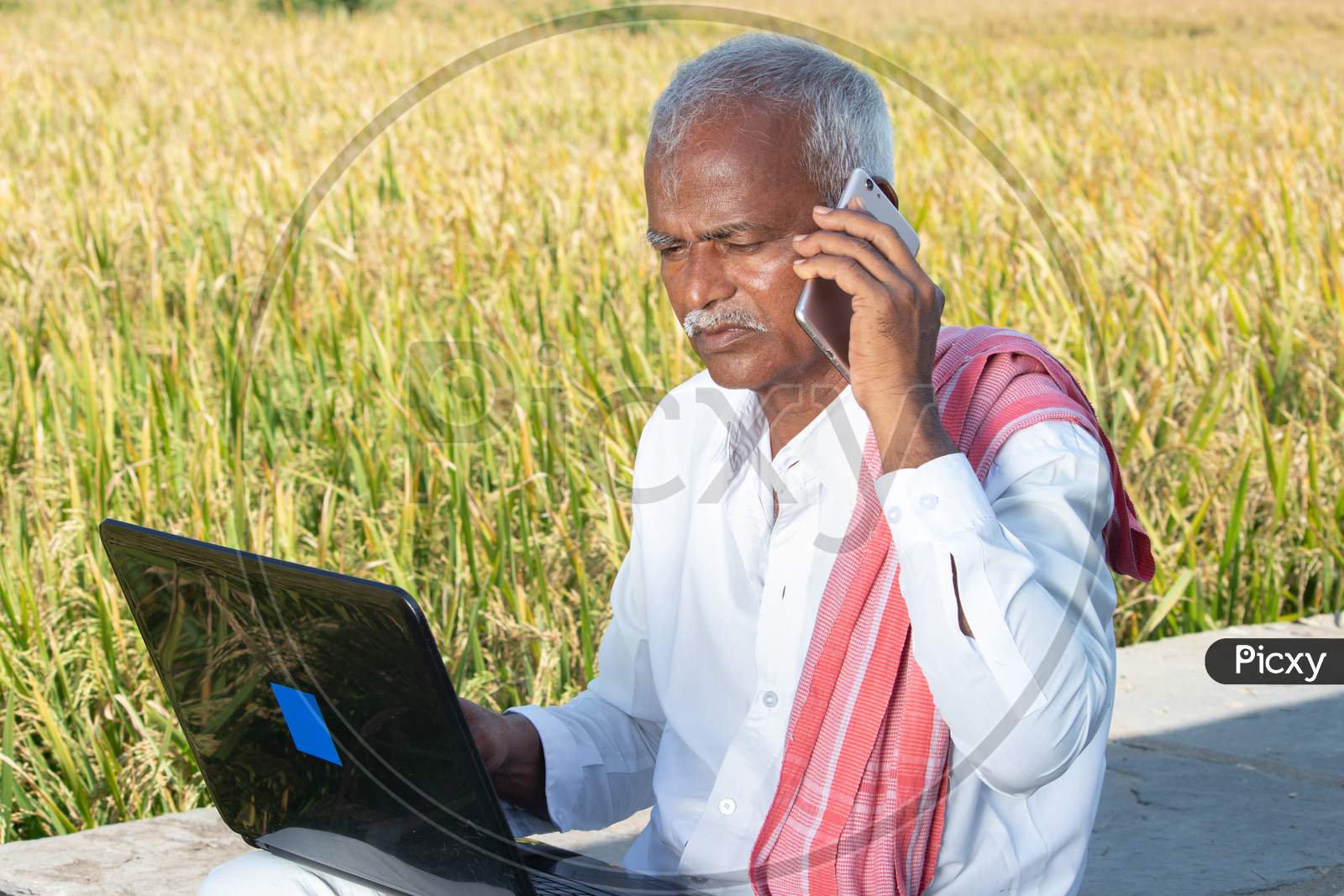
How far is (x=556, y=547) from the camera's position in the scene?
3.02 meters

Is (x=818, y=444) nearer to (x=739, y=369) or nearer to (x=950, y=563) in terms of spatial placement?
(x=739, y=369)

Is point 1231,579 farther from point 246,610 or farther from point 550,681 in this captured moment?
point 246,610

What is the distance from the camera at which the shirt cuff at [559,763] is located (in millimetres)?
1540

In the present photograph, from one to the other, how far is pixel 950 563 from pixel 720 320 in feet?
1.30

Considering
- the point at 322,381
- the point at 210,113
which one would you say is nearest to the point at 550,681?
the point at 322,381

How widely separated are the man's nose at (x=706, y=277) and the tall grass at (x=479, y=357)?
1299mm

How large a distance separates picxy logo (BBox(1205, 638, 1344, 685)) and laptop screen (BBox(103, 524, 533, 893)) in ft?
6.08

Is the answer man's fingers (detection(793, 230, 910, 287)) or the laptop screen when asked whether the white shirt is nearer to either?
man's fingers (detection(793, 230, 910, 287))

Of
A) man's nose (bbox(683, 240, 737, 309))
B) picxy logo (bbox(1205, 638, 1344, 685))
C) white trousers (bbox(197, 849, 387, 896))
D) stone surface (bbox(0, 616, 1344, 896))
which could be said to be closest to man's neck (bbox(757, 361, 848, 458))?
man's nose (bbox(683, 240, 737, 309))

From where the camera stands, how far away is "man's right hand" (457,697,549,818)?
4.91 feet

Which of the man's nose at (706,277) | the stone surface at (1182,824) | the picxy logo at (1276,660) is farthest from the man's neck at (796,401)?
the picxy logo at (1276,660)

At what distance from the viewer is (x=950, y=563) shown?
1159mm

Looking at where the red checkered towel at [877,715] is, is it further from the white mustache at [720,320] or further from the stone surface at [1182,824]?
the stone surface at [1182,824]

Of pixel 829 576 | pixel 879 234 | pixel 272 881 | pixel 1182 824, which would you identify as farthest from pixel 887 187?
pixel 1182 824
